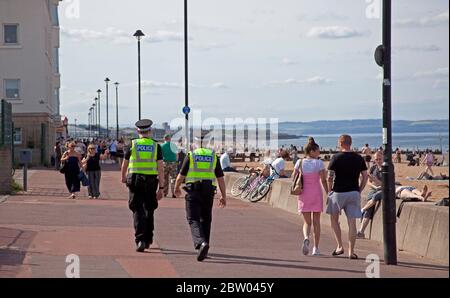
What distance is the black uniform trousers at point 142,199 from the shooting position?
1372 centimetres

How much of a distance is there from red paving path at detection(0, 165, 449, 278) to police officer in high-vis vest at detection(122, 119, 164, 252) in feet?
1.32

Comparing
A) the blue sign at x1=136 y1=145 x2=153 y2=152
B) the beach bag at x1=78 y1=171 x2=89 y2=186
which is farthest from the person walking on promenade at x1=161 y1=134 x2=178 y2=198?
the blue sign at x1=136 y1=145 x2=153 y2=152

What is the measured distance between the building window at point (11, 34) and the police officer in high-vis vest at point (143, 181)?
42611 millimetres

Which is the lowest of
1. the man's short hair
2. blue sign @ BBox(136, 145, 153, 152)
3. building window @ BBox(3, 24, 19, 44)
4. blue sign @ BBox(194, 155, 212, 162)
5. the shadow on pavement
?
the shadow on pavement

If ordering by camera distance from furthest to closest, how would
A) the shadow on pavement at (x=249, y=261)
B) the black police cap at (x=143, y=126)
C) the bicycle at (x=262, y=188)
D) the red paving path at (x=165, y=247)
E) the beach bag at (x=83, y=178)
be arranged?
the beach bag at (x=83, y=178)
the bicycle at (x=262, y=188)
the black police cap at (x=143, y=126)
the shadow on pavement at (x=249, y=261)
the red paving path at (x=165, y=247)

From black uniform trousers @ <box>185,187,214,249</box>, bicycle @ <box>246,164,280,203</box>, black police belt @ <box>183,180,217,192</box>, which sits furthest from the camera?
bicycle @ <box>246,164,280,203</box>

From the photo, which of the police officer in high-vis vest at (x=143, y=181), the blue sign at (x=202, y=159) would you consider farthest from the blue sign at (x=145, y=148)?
the blue sign at (x=202, y=159)

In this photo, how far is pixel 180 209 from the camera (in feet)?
73.6

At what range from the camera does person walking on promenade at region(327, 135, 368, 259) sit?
13.6 metres

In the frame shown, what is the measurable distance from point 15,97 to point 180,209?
3418 centimetres

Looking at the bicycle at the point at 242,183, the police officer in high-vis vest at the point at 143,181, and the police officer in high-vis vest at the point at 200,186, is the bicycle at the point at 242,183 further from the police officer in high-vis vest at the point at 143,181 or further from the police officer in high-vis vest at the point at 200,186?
the police officer in high-vis vest at the point at 200,186

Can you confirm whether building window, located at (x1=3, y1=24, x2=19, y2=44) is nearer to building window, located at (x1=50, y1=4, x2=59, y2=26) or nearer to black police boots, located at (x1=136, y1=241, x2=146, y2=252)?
building window, located at (x1=50, y1=4, x2=59, y2=26)
